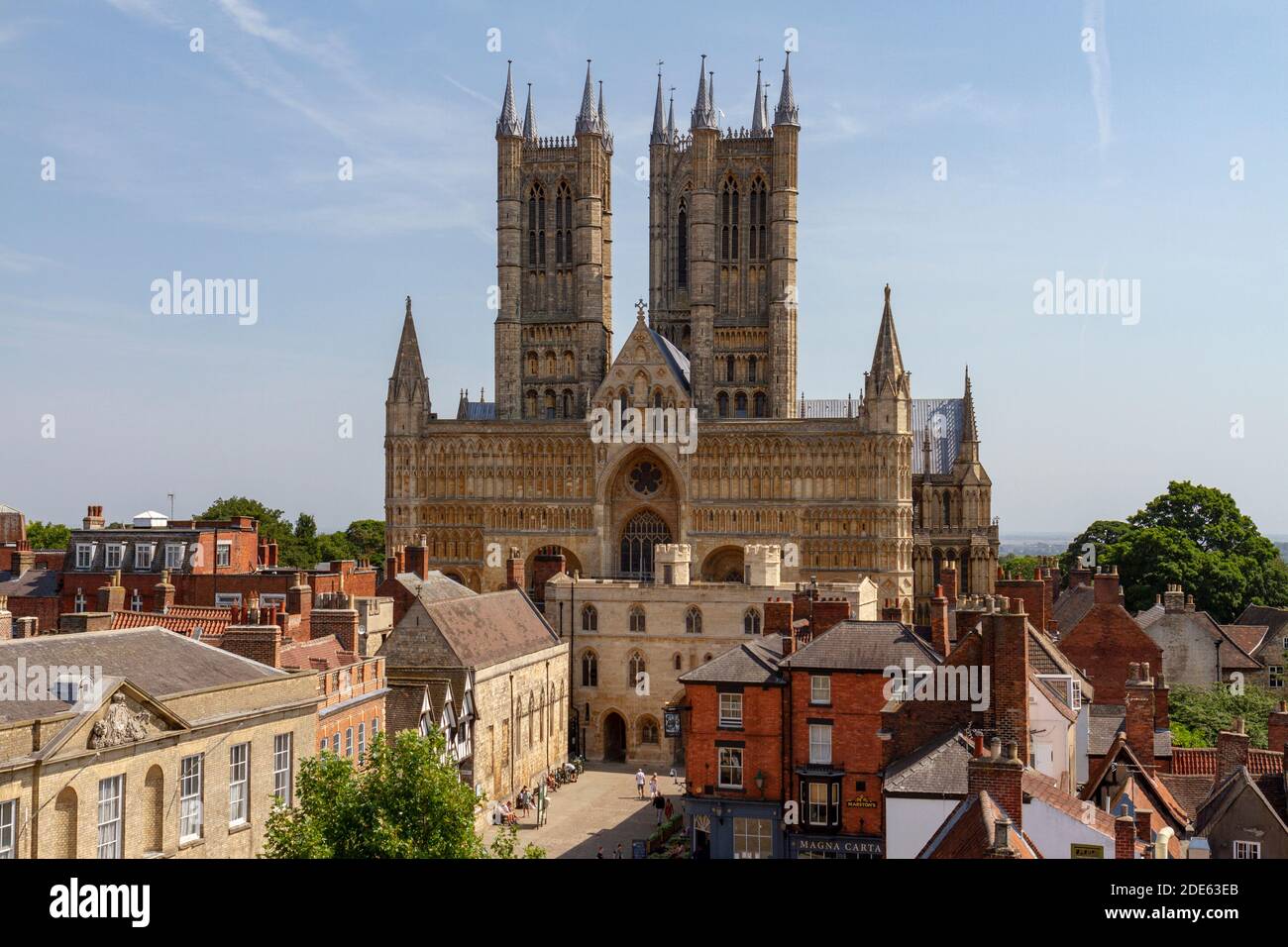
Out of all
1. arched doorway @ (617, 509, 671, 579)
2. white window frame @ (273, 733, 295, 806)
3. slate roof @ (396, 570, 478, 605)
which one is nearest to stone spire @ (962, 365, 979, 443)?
arched doorway @ (617, 509, 671, 579)

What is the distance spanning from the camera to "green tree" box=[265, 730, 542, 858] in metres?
21.0

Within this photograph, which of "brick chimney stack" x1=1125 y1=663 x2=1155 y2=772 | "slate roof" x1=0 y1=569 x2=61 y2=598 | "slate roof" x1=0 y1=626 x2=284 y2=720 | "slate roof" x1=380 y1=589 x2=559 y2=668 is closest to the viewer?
"slate roof" x1=0 y1=626 x2=284 y2=720

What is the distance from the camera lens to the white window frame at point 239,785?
81.1 feet

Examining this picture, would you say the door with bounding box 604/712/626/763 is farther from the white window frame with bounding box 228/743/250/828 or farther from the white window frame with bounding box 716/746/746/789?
the white window frame with bounding box 228/743/250/828

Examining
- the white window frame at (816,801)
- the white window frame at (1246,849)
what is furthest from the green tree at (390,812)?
the white window frame at (1246,849)

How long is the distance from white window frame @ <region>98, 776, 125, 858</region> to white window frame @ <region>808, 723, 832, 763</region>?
57.5ft

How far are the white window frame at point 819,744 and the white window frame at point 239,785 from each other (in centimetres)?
1450

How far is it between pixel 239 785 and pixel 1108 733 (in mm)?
20820

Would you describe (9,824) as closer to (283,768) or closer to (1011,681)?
(283,768)

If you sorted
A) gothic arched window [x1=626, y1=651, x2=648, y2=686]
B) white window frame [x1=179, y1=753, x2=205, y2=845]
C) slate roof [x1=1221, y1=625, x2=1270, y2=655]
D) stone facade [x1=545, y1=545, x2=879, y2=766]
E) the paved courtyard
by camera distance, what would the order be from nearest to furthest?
white window frame [x1=179, y1=753, x2=205, y2=845] → the paved courtyard → slate roof [x1=1221, y1=625, x2=1270, y2=655] → stone facade [x1=545, y1=545, x2=879, y2=766] → gothic arched window [x1=626, y1=651, x2=648, y2=686]

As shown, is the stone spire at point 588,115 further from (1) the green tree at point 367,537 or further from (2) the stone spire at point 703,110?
(1) the green tree at point 367,537
